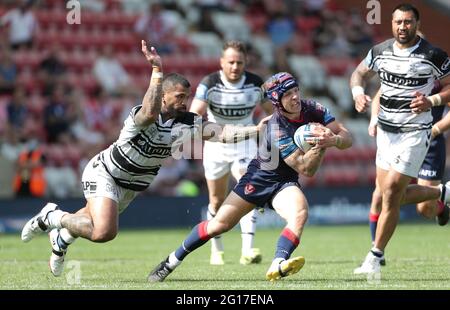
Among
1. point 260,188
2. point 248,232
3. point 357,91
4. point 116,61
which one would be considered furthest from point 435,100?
point 116,61

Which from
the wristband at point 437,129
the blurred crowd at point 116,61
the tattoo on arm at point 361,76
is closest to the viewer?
the tattoo on arm at point 361,76

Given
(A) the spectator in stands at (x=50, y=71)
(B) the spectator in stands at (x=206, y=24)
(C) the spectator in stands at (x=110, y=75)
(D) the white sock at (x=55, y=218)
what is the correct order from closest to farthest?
(D) the white sock at (x=55, y=218)
(A) the spectator in stands at (x=50, y=71)
(C) the spectator in stands at (x=110, y=75)
(B) the spectator in stands at (x=206, y=24)

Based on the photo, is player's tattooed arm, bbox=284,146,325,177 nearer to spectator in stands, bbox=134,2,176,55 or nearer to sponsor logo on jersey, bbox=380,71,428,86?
sponsor logo on jersey, bbox=380,71,428,86

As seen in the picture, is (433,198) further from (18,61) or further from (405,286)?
(18,61)

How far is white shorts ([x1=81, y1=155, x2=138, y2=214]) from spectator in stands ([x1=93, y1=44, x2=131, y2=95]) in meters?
11.6

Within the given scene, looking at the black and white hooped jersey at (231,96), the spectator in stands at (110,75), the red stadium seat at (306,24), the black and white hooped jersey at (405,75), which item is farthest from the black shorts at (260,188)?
the red stadium seat at (306,24)

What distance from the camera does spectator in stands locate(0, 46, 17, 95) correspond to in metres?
20.7

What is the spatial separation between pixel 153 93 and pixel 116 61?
1318 centimetres

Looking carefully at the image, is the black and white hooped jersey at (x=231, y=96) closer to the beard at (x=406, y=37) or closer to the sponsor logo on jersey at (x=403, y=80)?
the sponsor logo on jersey at (x=403, y=80)

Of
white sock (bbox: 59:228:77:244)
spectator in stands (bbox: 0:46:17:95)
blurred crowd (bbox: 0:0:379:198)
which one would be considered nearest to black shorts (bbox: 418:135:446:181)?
white sock (bbox: 59:228:77:244)

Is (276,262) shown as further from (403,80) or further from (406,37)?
(406,37)

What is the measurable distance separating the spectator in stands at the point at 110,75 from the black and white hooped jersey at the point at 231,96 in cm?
919

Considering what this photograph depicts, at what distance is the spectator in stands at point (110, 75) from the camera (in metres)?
21.9

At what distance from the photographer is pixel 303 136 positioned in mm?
9398
